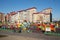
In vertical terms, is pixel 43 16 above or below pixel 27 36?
above

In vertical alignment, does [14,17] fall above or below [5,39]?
above

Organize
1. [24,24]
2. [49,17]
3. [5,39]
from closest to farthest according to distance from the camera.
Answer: [5,39] < [49,17] < [24,24]

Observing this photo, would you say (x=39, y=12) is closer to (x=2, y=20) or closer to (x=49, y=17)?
(x=49, y=17)

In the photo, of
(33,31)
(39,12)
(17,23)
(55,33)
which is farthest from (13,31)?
(55,33)

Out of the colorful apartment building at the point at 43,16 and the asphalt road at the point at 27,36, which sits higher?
the colorful apartment building at the point at 43,16

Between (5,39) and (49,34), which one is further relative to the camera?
(49,34)

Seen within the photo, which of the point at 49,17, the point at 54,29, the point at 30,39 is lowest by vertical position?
the point at 30,39

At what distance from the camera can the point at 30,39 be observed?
24.1ft

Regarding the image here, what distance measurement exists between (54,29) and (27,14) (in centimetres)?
171

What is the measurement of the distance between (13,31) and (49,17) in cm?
230

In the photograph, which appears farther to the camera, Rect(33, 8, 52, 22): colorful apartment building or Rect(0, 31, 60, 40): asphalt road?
Rect(33, 8, 52, 22): colorful apartment building

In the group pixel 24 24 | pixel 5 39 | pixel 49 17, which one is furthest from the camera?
pixel 24 24

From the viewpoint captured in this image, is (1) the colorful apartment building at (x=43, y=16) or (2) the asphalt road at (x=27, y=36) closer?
(2) the asphalt road at (x=27, y=36)

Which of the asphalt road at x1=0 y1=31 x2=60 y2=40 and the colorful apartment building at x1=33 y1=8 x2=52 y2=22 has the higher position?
the colorful apartment building at x1=33 y1=8 x2=52 y2=22
